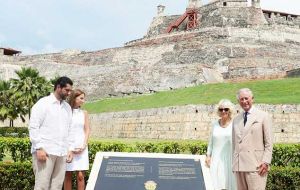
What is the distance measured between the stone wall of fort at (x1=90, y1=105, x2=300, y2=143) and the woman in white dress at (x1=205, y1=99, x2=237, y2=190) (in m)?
15.9

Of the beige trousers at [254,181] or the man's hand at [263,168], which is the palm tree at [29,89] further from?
the man's hand at [263,168]

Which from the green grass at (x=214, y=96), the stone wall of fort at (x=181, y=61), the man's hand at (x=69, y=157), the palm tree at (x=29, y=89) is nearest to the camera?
the man's hand at (x=69, y=157)

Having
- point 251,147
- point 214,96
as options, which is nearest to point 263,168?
point 251,147

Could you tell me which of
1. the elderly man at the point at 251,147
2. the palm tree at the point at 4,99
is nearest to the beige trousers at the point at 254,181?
the elderly man at the point at 251,147

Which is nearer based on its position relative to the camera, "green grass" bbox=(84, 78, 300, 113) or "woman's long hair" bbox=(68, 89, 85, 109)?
"woman's long hair" bbox=(68, 89, 85, 109)

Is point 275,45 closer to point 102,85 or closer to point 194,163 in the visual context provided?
point 102,85

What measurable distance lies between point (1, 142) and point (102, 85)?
34580 millimetres

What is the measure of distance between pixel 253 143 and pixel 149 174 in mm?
1857

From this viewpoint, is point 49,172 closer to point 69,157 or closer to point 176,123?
point 69,157

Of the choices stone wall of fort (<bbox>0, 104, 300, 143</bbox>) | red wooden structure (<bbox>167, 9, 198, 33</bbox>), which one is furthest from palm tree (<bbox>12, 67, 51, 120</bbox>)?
red wooden structure (<bbox>167, 9, 198, 33</bbox>)

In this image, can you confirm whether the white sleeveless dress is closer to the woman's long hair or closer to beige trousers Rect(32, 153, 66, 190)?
the woman's long hair

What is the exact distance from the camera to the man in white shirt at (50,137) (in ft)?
28.8

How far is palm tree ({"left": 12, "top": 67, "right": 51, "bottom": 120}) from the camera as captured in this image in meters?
37.7

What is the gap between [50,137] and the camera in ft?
29.2
